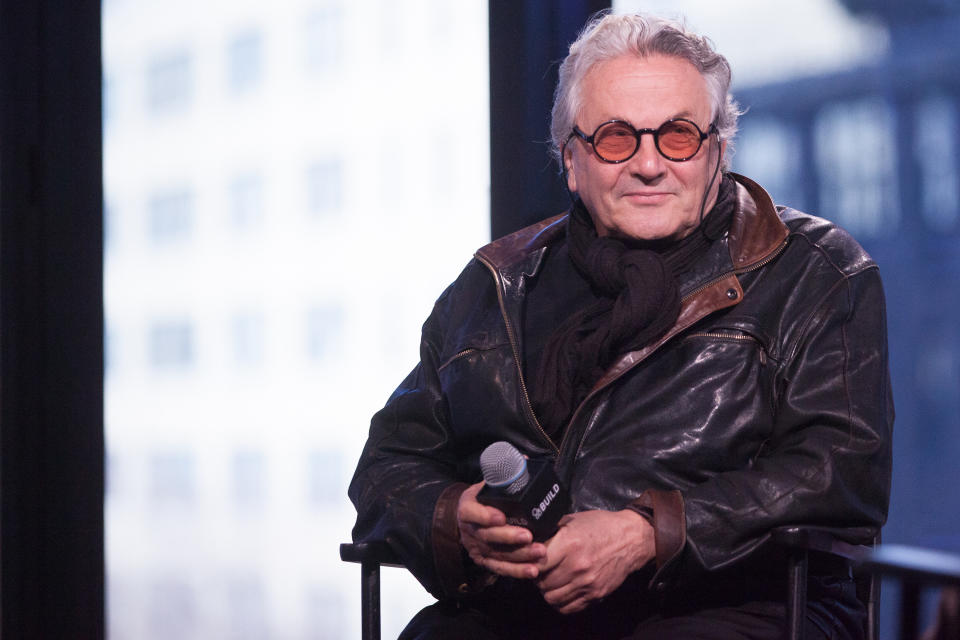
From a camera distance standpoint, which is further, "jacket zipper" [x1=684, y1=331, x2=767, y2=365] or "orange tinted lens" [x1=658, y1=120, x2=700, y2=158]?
"orange tinted lens" [x1=658, y1=120, x2=700, y2=158]

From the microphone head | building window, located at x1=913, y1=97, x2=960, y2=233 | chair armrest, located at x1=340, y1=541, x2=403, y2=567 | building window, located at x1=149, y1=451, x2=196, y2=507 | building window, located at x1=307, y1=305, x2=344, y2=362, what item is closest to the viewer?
the microphone head

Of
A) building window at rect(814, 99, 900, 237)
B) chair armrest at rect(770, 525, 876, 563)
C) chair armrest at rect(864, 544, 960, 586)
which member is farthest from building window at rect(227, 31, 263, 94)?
chair armrest at rect(864, 544, 960, 586)

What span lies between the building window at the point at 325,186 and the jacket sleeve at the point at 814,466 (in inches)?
59.4

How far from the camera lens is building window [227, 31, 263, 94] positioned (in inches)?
121

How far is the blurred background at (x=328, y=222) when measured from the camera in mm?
2088

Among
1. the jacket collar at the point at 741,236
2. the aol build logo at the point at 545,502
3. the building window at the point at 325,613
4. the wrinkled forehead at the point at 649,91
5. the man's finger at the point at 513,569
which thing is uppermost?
the wrinkled forehead at the point at 649,91

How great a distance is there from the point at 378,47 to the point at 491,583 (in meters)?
1.62

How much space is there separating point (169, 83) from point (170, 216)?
0.44 m

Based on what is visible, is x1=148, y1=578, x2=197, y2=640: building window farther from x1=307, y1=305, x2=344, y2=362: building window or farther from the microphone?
the microphone

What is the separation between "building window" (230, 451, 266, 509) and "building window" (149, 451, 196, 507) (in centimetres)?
21

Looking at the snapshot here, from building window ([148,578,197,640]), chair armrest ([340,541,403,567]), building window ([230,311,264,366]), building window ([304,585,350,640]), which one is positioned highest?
building window ([230,311,264,366])

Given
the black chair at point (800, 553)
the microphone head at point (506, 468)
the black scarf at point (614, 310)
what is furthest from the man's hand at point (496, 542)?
the black chair at point (800, 553)

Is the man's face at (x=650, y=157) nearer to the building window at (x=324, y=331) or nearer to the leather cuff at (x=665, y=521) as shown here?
the leather cuff at (x=665, y=521)

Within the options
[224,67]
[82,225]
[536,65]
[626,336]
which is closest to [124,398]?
[82,225]
